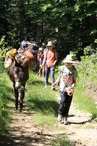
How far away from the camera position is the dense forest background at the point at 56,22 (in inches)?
915

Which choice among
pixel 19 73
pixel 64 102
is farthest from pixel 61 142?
pixel 19 73

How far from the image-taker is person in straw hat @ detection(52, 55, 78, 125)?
1044 cm

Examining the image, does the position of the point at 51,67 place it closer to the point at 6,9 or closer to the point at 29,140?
the point at 29,140

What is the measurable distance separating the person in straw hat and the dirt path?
1.19ft

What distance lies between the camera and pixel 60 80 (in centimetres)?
1068

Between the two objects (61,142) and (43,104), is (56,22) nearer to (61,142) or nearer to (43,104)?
(43,104)

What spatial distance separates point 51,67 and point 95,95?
2072 millimetres

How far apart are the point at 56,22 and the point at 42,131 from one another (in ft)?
54.2

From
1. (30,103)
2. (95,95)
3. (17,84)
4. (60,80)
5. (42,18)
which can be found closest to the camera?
Result: (60,80)

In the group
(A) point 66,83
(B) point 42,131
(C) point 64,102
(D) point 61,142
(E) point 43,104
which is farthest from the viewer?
(E) point 43,104

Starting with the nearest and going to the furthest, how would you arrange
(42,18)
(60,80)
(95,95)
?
(60,80) → (95,95) → (42,18)

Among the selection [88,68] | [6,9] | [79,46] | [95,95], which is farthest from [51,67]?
[6,9]

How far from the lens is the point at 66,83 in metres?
10.6

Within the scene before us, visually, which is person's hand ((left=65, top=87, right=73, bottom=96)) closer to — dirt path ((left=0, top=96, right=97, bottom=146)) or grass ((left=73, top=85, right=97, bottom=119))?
dirt path ((left=0, top=96, right=97, bottom=146))
